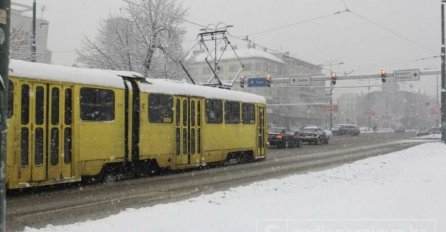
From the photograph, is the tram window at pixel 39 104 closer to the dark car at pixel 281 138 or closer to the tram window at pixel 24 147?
the tram window at pixel 24 147

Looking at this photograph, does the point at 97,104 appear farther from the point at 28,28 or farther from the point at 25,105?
the point at 28,28

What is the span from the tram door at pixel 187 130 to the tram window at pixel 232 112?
2180 mm

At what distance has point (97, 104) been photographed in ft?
46.3

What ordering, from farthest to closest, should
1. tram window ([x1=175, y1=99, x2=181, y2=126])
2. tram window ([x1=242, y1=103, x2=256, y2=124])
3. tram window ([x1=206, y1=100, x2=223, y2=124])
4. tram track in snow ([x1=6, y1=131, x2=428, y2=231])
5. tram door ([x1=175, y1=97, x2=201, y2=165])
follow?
tram window ([x1=242, y1=103, x2=256, y2=124]), tram window ([x1=206, y1=100, x2=223, y2=124]), tram door ([x1=175, y1=97, x2=201, y2=165]), tram window ([x1=175, y1=99, x2=181, y2=126]), tram track in snow ([x1=6, y1=131, x2=428, y2=231])

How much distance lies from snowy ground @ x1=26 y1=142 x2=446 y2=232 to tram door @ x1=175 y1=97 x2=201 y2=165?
4.53 meters

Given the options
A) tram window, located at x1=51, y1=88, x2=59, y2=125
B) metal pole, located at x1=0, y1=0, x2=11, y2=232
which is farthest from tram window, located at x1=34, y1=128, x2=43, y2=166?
metal pole, located at x1=0, y1=0, x2=11, y2=232

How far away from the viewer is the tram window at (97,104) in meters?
13.7

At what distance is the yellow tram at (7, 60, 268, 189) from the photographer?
12031 mm

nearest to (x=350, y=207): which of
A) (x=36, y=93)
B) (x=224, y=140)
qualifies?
(x=36, y=93)

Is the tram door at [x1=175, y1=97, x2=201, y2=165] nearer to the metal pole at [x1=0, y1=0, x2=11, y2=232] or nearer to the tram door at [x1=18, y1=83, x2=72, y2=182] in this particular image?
the tram door at [x1=18, y1=83, x2=72, y2=182]

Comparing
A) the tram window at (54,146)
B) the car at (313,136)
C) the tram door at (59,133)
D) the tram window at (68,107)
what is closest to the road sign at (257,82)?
the car at (313,136)

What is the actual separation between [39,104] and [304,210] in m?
6.58

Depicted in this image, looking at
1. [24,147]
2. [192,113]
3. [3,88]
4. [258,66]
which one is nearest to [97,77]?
[24,147]

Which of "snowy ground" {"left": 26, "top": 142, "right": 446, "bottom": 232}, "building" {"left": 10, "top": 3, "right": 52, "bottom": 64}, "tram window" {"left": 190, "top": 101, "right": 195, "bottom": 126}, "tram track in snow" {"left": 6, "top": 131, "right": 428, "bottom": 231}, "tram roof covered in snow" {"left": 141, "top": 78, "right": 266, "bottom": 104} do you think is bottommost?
"tram track in snow" {"left": 6, "top": 131, "right": 428, "bottom": 231}
